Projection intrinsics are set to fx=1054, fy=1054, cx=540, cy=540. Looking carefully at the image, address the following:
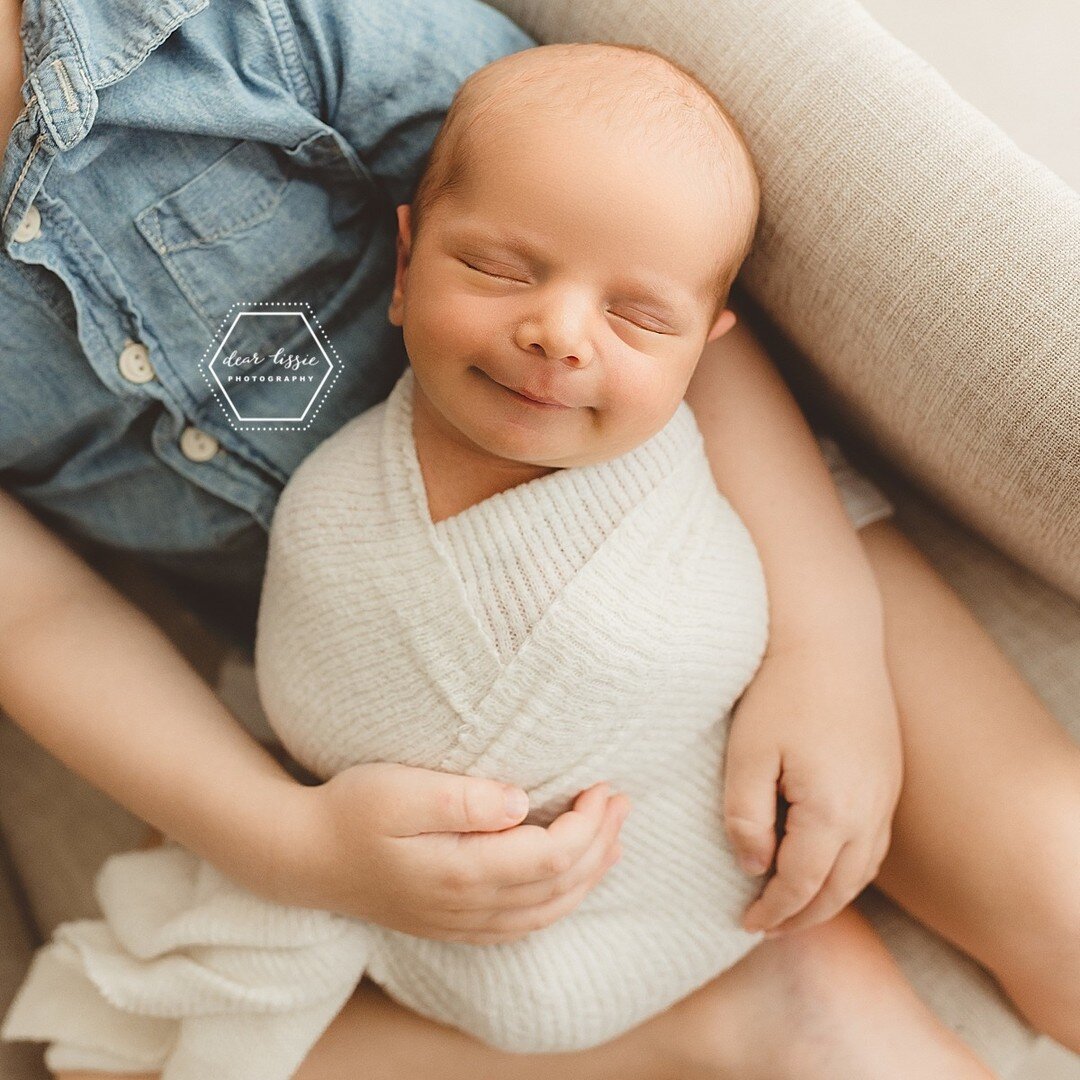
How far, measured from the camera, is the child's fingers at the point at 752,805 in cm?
78

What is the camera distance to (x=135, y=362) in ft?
2.70

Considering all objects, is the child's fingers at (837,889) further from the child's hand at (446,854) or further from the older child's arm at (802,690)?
the child's hand at (446,854)

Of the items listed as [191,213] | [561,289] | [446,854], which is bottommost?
[446,854]

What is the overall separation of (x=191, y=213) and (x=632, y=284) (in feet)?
1.18

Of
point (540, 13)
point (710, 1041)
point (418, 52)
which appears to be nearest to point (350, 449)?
point (418, 52)

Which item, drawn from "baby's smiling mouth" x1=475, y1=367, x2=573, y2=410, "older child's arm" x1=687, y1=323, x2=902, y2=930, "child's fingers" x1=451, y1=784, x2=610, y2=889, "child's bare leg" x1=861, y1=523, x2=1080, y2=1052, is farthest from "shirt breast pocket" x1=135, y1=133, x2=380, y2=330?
"child's bare leg" x1=861, y1=523, x2=1080, y2=1052

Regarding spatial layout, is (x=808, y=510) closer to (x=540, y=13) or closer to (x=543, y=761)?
(x=543, y=761)

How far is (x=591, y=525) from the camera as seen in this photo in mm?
769

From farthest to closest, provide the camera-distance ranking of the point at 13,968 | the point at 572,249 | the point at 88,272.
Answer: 1. the point at 13,968
2. the point at 88,272
3. the point at 572,249

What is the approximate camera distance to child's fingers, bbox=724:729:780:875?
30.8 inches

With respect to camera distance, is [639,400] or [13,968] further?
[13,968]

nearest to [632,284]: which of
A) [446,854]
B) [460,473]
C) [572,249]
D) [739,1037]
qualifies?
[572,249]

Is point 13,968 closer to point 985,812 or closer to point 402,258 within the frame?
point 402,258

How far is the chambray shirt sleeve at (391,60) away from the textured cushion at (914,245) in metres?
0.12
